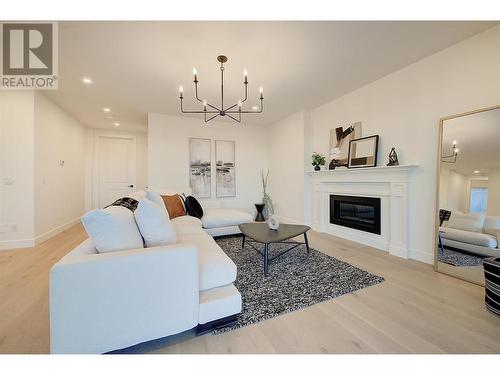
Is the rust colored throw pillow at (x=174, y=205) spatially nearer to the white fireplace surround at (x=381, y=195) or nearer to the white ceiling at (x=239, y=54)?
the white ceiling at (x=239, y=54)

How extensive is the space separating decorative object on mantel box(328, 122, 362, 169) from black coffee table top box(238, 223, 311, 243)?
1.59 meters

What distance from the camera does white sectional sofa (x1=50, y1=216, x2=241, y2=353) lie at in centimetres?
102

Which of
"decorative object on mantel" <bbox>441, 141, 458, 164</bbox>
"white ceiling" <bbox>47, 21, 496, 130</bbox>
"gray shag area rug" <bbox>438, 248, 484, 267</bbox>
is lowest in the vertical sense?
"gray shag area rug" <bbox>438, 248, 484, 267</bbox>

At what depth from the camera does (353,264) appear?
95.3 inches

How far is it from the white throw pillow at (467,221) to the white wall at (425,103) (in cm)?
19

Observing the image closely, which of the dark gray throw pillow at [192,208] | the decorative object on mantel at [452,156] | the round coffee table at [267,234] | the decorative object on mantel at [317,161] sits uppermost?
the decorative object on mantel at [317,161]

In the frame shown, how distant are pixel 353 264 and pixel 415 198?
117 centimetres

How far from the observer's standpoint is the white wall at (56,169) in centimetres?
329

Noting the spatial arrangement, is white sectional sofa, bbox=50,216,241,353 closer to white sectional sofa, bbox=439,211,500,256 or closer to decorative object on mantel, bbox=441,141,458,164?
white sectional sofa, bbox=439,211,500,256

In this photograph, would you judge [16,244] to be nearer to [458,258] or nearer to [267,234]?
[267,234]

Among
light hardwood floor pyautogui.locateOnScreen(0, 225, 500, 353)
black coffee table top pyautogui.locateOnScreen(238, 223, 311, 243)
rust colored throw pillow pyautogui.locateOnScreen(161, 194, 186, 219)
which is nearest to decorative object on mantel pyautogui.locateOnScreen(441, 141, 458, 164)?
light hardwood floor pyautogui.locateOnScreen(0, 225, 500, 353)

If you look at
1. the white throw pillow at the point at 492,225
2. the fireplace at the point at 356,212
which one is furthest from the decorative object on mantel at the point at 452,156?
the fireplace at the point at 356,212

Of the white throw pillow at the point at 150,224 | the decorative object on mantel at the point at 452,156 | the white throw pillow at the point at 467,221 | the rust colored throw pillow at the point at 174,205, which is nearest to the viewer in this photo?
the white throw pillow at the point at 150,224
